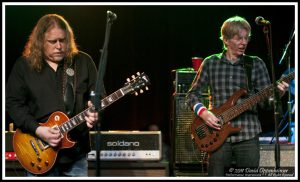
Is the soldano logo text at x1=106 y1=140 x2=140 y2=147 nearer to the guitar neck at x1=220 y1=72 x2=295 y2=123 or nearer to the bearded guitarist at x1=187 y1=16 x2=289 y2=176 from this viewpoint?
the bearded guitarist at x1=187 y1=16 x2=289 y2=176

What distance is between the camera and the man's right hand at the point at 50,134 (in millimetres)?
3941

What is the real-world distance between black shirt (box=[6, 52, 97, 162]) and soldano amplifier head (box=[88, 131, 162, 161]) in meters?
0.79

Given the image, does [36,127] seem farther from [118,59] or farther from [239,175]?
[118,59]

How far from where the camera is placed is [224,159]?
4.20 m

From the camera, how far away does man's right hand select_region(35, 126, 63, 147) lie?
3.94m

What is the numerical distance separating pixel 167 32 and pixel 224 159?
3300mm

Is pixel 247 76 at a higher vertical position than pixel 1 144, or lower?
higher

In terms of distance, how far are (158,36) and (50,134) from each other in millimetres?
3551

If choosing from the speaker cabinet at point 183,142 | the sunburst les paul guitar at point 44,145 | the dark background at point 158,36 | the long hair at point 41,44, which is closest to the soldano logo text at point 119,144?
the speaker cabinet at point 183,142


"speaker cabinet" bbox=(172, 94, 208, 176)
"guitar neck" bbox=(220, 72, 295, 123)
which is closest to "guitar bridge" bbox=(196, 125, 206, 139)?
"guitar neck" bbox=(220, 72, 295, 123)

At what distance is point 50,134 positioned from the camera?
3945mm

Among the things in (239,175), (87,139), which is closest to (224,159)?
(239,175)

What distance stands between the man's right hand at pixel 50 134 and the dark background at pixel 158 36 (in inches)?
125

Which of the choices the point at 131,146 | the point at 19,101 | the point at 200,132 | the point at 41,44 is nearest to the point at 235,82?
the point at 200,132
